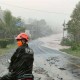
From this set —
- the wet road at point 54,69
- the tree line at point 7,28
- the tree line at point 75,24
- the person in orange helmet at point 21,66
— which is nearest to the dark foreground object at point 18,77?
the person in orange helmet at point 21,66

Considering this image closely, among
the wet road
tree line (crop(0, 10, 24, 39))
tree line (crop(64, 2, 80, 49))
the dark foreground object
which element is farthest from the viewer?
tree line (crop(0, 10, 24, 39))

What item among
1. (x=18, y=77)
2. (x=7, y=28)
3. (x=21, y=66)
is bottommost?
(x=7, y=28)

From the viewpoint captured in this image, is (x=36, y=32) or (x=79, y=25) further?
(x=36, y=32)

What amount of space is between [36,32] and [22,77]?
516 feet

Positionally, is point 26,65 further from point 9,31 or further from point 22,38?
point 9,31

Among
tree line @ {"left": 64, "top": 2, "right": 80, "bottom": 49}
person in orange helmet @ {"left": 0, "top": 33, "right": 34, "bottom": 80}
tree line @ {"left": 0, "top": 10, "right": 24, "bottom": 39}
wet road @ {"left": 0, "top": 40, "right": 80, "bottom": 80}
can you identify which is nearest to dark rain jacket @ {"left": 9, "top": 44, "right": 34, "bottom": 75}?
person in orange helmet @ {"left": 0, "top": 33, "right": 34, "bottom": 80}

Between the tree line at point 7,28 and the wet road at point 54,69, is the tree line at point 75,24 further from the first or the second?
the wet road at point 54,69

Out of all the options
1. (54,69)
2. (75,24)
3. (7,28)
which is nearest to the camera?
(54,69)

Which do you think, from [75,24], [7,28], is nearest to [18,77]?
[75,24]

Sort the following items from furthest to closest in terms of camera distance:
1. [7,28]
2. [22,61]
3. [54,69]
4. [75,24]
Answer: [7,28], [75,24], [54,69], [22,61]

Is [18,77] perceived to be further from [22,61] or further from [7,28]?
[7,28]

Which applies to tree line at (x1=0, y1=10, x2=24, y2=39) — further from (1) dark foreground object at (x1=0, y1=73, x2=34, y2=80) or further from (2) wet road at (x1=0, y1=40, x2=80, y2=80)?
(1) dark foreground object at (x1=0, y1=73, x2=34, y2=80)

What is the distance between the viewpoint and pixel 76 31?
71.3 meters

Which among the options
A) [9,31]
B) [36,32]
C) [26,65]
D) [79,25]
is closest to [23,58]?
[26,65]
